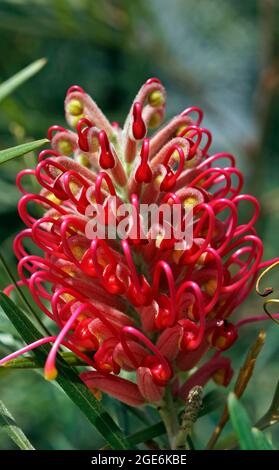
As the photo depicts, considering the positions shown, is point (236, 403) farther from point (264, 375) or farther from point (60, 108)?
Answer: point (60, 108)

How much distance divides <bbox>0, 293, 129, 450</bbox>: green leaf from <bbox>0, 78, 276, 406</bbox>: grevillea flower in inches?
1.8

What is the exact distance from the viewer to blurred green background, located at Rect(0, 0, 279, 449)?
1535mm

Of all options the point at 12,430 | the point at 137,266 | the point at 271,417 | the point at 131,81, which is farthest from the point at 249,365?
the point at 131,81

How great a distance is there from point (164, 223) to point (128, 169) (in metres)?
0.12

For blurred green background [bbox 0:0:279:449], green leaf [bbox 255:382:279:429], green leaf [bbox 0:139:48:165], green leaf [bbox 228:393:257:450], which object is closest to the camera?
green leaf [bbox 228:393:257:450]

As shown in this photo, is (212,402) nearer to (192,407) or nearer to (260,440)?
(192,407)

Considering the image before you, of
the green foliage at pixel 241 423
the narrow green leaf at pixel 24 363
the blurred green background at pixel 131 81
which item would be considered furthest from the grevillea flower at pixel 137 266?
the green foliage at pixel 241 423

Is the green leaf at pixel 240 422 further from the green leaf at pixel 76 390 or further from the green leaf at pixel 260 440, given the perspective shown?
the green leaf at pixel 76 390

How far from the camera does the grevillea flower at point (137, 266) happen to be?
2.71 feet

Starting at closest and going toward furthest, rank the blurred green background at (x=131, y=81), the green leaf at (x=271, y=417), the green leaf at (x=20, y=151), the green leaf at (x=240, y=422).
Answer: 1. the green leaf at (x=240, y=422)
2. the green leaf at (x=20, y=151)
3. the green leaf at (x=271, y=417)
4. the blurred green background at (x=131, y=81)

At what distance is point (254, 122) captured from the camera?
1854mm

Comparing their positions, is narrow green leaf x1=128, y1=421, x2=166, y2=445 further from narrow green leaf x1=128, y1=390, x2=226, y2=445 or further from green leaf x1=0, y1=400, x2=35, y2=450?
green leaf x1=0, y1=400, x2=35, y2=450

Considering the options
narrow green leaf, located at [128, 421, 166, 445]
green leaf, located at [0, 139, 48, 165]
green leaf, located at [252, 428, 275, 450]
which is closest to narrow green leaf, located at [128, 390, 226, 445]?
narrow green leaf, located at [128, 421, 166, 445]

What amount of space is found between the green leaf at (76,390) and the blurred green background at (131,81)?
14 cm
